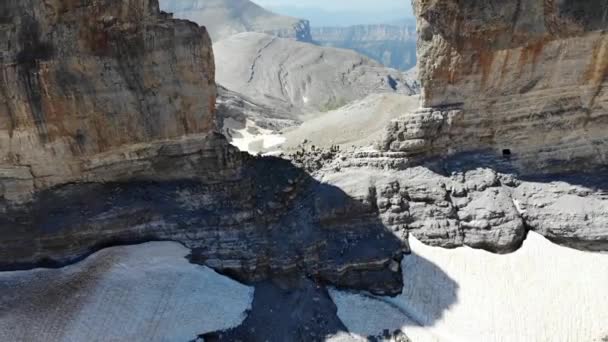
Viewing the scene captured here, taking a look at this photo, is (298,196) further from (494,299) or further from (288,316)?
(494,299)

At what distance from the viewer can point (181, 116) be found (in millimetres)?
14320

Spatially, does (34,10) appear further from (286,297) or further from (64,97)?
(286,297)

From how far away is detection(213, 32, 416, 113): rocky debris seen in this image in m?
67.2

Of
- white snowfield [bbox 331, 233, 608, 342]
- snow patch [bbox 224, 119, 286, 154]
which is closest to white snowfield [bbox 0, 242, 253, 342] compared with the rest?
white snowfield [bbox 331, 233, 608, 342]

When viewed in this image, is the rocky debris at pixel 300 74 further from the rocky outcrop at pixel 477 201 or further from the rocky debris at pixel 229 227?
the rocky debris at pixel 229 227

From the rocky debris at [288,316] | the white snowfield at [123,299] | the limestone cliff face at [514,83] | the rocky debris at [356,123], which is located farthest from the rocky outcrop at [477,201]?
the rocky debris at [356,123]

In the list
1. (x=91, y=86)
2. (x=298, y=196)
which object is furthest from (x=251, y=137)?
→ (x=91, y=86)

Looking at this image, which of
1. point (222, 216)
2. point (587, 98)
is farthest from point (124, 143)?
point (587, 98)

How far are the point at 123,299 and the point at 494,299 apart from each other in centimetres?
1011

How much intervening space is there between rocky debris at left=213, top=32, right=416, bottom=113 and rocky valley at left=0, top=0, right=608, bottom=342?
45757 mm

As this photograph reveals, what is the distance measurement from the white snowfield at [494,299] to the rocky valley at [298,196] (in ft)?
0.17

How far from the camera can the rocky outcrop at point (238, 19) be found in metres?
133

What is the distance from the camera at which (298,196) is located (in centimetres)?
1634

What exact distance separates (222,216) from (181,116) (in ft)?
10.4
